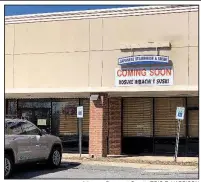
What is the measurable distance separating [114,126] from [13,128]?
886 centimetres

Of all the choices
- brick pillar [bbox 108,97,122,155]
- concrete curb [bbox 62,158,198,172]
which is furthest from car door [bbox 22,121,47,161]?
brick pillar [bbox 108,97,122,155]

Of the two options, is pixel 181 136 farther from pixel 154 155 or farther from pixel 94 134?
pixel 94 134

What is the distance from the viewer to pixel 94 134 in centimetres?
2114

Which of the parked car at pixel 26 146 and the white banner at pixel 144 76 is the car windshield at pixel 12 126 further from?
the white banner at pixel 144 76

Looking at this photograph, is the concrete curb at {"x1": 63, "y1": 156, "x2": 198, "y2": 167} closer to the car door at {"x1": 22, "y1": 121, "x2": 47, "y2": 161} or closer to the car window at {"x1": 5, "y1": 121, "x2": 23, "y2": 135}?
the car door at {"x1": 22, "y1": 121, "x2": 47, "y2": 161}

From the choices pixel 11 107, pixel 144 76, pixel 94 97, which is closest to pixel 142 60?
pixel 144 76

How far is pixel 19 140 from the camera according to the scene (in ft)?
47.3

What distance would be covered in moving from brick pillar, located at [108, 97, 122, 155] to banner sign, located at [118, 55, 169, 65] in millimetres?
2585

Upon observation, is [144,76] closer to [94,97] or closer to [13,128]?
[94,97]

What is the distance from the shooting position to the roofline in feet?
65.9

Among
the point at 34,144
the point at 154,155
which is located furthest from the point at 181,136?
the point at 34,144

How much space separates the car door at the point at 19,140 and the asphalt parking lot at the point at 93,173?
0.57 meters

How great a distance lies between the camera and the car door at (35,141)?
597 inches

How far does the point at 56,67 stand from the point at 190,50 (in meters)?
6.01
